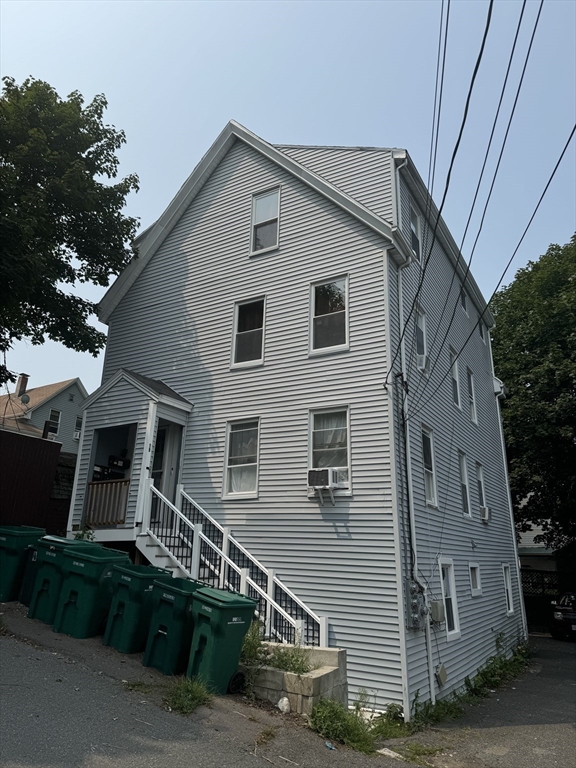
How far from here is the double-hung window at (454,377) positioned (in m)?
13.8

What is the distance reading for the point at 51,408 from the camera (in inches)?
1243

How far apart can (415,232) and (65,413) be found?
85.4 feet

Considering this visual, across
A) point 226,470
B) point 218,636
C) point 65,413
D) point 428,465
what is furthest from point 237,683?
point 65,413

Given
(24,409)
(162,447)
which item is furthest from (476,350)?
(24,409)

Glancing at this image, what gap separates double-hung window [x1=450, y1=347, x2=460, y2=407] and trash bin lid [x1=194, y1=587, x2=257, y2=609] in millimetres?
8447

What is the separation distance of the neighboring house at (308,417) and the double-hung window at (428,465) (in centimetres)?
6

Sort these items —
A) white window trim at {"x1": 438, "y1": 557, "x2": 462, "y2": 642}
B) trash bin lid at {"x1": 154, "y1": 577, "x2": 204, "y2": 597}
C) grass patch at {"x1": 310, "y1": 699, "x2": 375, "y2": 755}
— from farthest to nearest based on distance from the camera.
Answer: white window trim at {"x1": 438, "y1": 557, "x2": 462, "y2": 642} < trash bin lid at {"x1": 154, "y1": 577, "x2": 204, "y2": 597} < grass patch at {"x1": 310, "y1": 699, "x2": 375, "y2": 755}

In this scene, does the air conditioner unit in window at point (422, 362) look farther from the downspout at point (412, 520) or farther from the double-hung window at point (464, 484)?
the double-hung window at point (464, 484)

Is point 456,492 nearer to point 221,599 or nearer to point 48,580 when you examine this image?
point 221,599

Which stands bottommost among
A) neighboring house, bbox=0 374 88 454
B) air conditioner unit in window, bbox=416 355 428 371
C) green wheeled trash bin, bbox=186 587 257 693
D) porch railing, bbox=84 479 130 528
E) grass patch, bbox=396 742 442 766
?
grass patch, bbox=396 742 442 766

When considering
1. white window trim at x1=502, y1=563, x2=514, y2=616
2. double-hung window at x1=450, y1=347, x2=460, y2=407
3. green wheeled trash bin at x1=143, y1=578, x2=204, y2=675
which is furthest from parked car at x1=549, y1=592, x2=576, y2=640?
green wheeled trash bin at x1=143, y1=578, x2=204, y2=675

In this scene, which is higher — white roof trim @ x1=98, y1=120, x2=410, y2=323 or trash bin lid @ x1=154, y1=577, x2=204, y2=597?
white roof trim @ x1=98, y1=120, x2=410, y2=323

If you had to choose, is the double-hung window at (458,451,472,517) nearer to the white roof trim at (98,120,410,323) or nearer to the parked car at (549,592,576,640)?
the white roof trim at (98,120,410,323)

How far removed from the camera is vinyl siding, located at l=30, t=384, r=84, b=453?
31.0 metres
